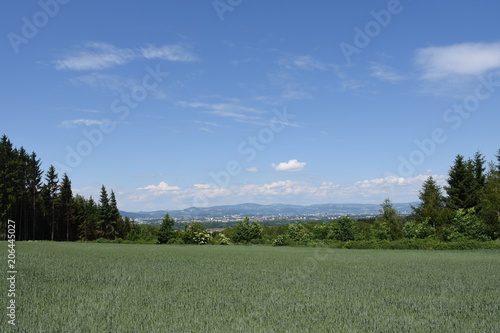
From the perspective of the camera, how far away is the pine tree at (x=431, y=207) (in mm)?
61147

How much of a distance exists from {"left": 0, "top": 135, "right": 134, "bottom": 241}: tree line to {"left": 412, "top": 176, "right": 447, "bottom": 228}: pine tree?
63.9 meters

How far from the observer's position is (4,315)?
9.74 meters

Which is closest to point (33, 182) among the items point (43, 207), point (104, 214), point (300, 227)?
point (43, 207)

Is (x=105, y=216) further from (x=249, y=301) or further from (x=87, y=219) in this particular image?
(x=249, y=301)

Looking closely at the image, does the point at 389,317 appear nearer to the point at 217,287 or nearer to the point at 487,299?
the point at 487,299

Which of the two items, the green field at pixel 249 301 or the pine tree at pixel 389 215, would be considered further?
the pine tree at pixel 389 215

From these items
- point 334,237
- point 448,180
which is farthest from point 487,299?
point 448,180

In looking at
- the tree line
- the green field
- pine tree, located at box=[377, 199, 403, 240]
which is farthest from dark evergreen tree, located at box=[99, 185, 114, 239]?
the green field

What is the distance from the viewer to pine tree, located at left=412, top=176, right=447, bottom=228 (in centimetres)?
6115

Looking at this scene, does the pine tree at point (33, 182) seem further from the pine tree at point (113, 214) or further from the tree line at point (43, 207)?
the pine tree at point (113, 214)

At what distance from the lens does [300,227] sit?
75.3m

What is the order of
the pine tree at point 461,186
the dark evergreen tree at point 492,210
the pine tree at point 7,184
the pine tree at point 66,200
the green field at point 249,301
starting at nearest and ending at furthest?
the green field at point 249,301, the dark evergreen tree at point 492,210, the pine tree at point 7,184, the pine tree at point 461,186, the pine tree at point 66,200

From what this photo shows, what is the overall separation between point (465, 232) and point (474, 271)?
29.7 m

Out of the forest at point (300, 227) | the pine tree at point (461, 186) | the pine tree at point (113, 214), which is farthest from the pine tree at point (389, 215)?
the pine tree at point (113, 214)
